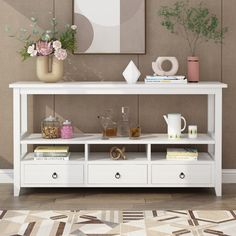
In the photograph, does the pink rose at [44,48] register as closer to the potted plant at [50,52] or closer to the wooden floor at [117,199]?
the potted plant at [50,52]

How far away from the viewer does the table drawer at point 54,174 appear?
4.80 metres

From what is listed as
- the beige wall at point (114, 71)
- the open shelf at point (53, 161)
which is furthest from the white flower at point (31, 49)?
the open shelf at point (53, 161)

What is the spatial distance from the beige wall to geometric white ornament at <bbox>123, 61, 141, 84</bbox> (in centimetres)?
32

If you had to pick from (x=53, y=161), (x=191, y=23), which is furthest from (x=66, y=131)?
(x=191, y=23)

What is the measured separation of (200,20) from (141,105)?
81cm

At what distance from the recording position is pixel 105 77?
5184 millimetres

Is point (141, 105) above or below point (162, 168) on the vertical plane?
above

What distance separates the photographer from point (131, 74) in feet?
15.9

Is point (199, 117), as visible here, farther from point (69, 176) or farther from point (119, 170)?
point (69, 176)

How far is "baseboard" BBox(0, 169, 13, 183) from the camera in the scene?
17.2 feet

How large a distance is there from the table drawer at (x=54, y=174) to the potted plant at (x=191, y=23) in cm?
129

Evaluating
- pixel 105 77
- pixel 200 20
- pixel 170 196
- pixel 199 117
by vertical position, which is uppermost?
pixel 200 20

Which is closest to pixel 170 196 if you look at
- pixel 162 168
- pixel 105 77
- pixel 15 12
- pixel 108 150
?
pixel 162 168

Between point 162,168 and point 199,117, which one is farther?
point 199,117
